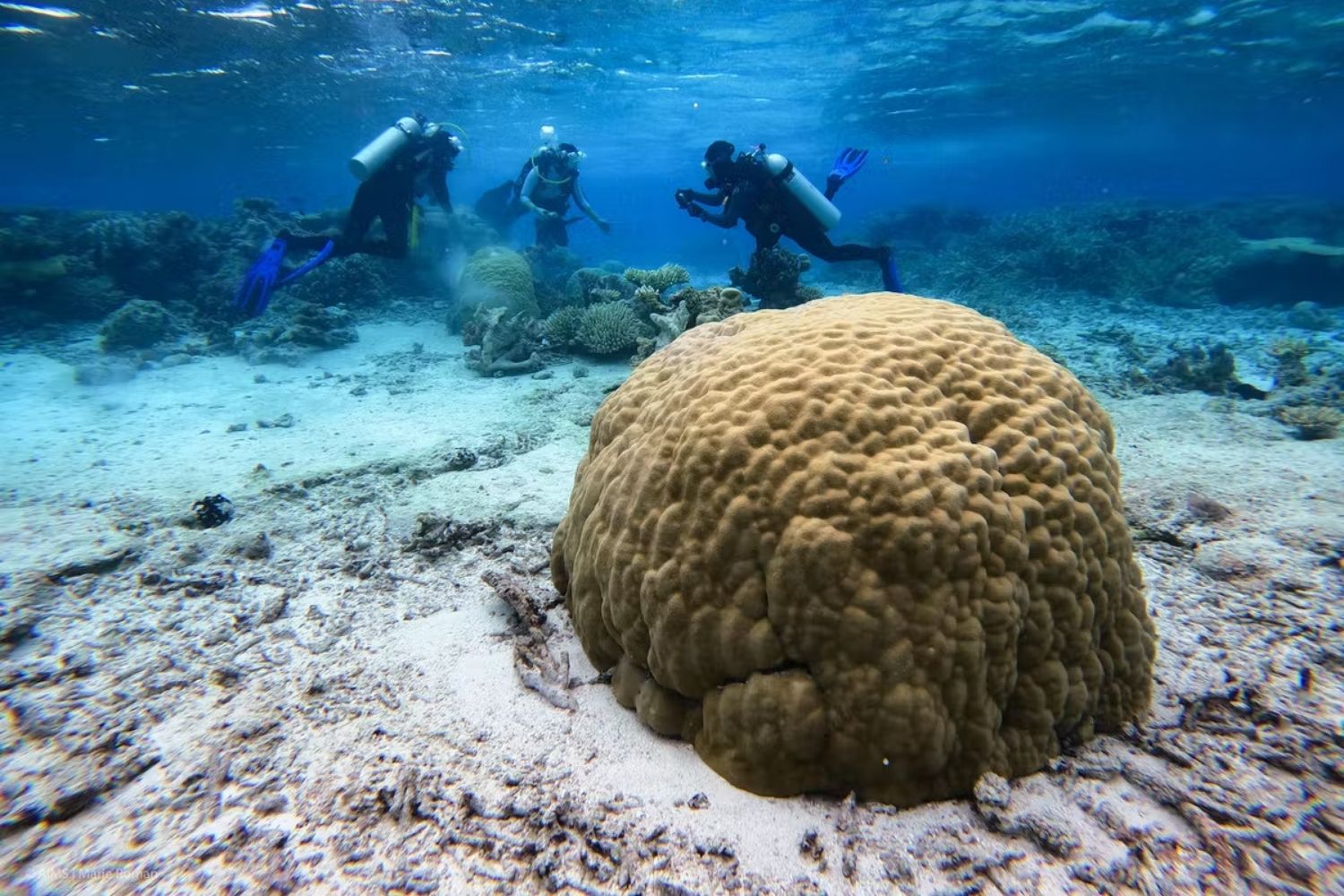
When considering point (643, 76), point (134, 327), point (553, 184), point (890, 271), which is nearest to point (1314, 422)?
point (890, 271)

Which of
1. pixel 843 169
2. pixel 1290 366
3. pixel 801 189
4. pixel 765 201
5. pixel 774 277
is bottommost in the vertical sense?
pixel 1290 366

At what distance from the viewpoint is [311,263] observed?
410 inches

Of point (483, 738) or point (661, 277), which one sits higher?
point (661, 277)

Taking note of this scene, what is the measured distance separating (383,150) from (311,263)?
273cm

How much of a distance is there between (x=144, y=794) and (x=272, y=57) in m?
28.9

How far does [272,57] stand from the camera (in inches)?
856

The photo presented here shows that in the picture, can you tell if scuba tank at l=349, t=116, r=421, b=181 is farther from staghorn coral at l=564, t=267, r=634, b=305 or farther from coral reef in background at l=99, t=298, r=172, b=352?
coral reef in background at l=99, t=298, r=172, b=352

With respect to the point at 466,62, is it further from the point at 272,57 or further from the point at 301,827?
the point at 301,827

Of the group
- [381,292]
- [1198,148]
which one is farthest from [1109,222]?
[1198,148]

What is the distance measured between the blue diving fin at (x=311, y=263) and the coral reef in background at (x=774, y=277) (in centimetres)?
774

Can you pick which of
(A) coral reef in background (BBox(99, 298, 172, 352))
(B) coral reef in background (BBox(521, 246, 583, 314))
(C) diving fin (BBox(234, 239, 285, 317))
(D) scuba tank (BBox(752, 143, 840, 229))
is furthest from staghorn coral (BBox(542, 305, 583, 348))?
(A) coral reef in background (BBox(99, 298, 172, 352))

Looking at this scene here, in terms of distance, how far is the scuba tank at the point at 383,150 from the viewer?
10.7m

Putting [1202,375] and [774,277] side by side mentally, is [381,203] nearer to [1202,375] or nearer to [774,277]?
[774,277]

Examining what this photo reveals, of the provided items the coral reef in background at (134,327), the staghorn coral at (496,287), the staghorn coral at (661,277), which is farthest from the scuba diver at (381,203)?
the staghorn coral at (661,277)
